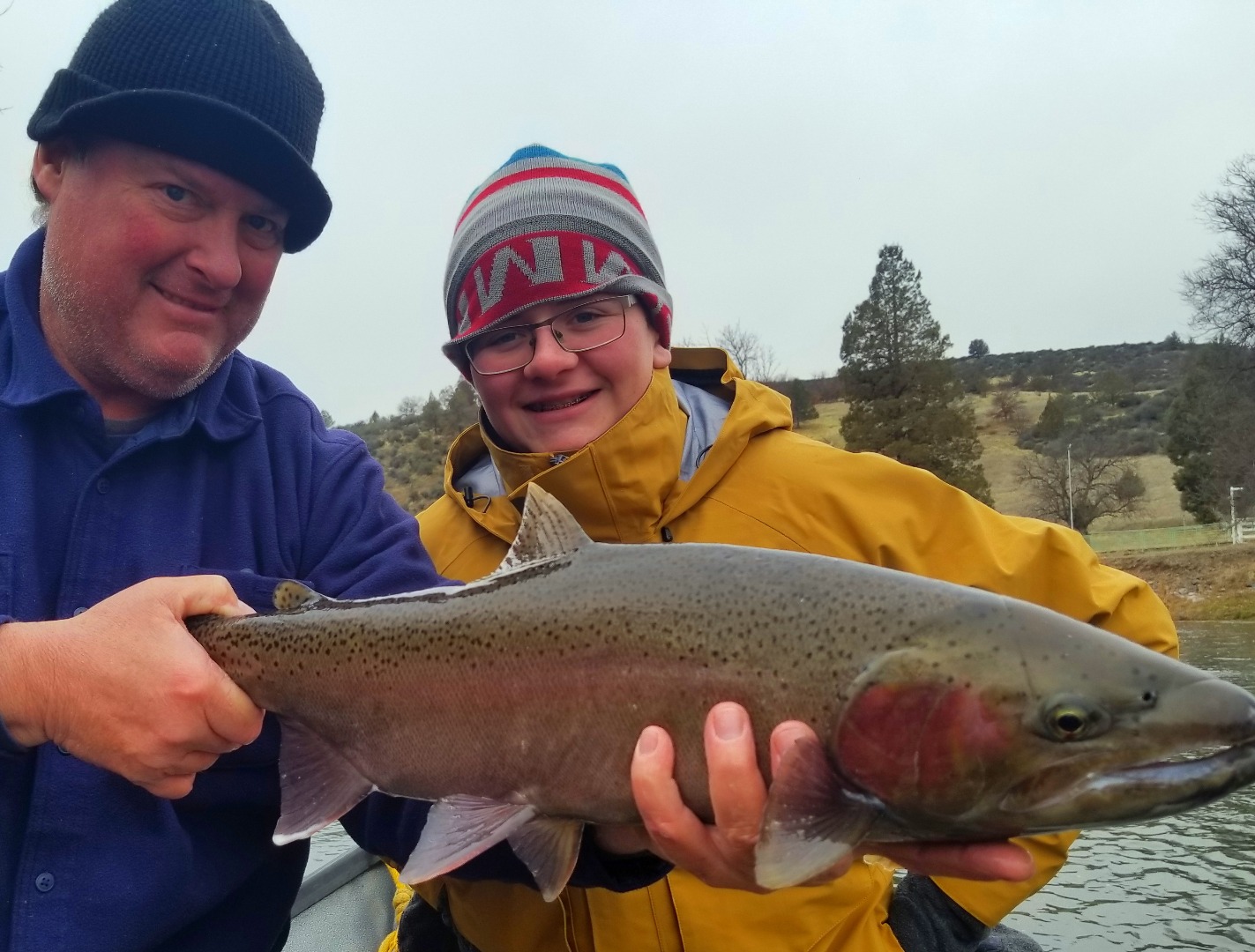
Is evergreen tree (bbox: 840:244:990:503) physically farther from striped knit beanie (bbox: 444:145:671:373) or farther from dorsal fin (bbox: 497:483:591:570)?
dorsal fin (bbox: 497:483:591:570)

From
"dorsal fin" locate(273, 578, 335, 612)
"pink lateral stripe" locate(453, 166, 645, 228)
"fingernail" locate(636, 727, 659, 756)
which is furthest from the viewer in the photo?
"pink lateral stripe" locate(453, 166, 645, 228)

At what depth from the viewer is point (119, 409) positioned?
119 inches

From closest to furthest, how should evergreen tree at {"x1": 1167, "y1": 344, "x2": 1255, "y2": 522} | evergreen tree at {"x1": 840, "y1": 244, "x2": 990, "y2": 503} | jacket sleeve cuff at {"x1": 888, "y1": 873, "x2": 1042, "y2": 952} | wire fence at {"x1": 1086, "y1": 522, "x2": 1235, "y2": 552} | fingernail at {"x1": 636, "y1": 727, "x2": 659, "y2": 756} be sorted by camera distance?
fingernail at {"x1": 636, "y1": 727, "x2": 659, "y2": 756}
jacket sleeve cuff at {"x1": 888, "y1": 873, "x2": 1042, "y2": 952}
wire fence at {"x1": 1086, "y1": 522, "x2": 1235, "y2": 552}
evergreen tree at {"x1": 1167, "y1": 344, "x2": 1255, "y2": 522}
evergreen tree at {"x1": 840, "y1": 244, "x2": 990, "y2": 503}

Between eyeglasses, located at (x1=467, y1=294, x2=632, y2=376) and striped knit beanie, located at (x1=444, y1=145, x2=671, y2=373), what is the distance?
0.22 feet

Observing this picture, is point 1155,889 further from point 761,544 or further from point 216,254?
point 216,254

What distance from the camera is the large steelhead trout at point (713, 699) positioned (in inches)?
73.6

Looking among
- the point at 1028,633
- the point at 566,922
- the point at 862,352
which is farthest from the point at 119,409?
the point at 862,352

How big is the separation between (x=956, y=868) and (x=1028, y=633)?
0.56 metres

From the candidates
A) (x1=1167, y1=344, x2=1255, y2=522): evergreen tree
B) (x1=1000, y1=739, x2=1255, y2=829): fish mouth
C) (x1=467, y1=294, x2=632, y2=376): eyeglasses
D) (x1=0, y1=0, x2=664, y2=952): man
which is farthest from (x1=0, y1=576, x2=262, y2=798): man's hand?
(x1=1167, y1=344, x2=1255, y2=522): evergreen tree

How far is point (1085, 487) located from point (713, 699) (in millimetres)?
46215

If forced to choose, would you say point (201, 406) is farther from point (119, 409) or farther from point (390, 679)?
point (390, 679)

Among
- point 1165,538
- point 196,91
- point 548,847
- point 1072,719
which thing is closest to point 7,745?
point 548,847

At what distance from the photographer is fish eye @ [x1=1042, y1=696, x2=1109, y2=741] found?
6.13 ft

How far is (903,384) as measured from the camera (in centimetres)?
4162
